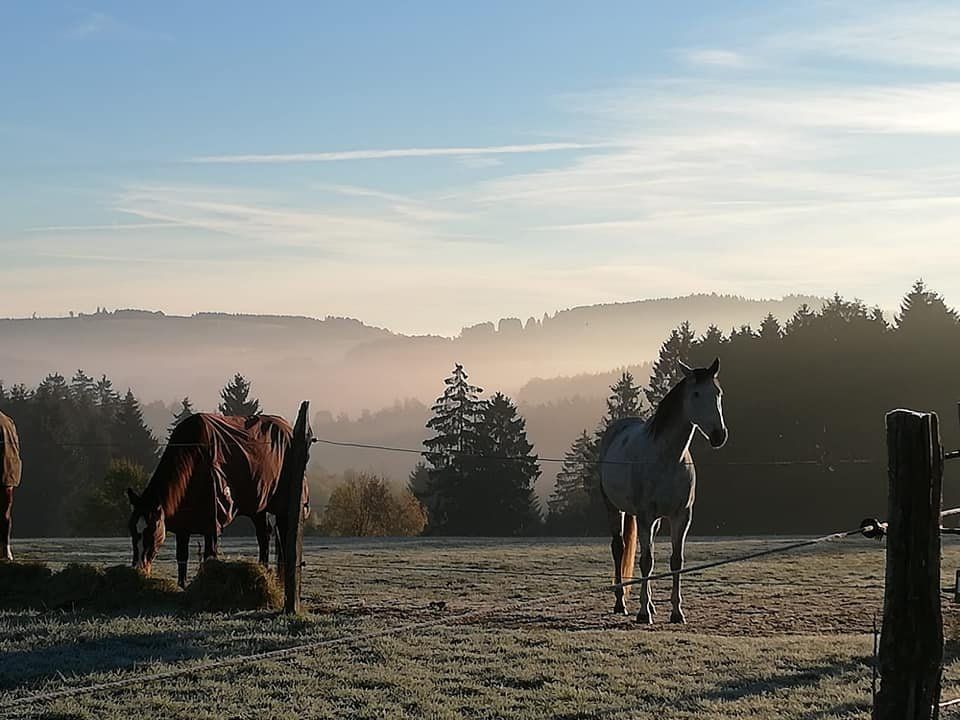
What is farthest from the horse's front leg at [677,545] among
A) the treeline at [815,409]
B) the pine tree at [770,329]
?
the pine tree at [770,329]

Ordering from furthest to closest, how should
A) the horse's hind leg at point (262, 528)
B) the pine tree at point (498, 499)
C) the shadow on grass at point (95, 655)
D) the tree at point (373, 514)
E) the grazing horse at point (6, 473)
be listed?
1. the tree at point (373, 514)
2. the pine tree at point (498, 499)
3. the grazing horse at point (6, 473)
4. the horse's hind leg at point (262, 528)
5. the shadow on grass at point (95, 655)

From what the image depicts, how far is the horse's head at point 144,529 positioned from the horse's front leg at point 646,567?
235 inches

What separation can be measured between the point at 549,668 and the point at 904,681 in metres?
5.13

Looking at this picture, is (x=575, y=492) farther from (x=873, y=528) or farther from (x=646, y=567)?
(x=873, y=528)

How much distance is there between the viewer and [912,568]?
6.24m

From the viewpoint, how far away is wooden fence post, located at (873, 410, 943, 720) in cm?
621

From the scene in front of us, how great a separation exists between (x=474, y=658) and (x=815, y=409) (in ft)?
150

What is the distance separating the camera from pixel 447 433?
2557 inches

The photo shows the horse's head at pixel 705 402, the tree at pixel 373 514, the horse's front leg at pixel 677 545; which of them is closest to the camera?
the horse's head at pixel 705 402

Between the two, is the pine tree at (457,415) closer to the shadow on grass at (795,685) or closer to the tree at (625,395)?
the tree at (625,395)

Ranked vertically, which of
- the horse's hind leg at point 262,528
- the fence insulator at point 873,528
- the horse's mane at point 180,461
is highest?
the horse's mane at point 180,461

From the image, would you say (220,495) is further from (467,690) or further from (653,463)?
(467,690)

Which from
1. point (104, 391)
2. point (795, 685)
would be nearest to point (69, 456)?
point (104, 391)

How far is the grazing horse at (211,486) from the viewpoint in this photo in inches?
603
